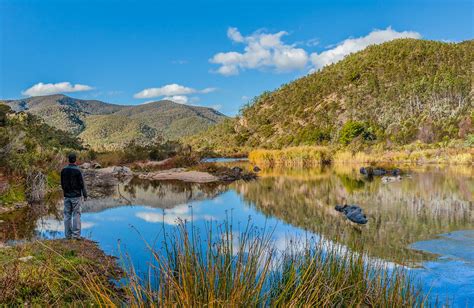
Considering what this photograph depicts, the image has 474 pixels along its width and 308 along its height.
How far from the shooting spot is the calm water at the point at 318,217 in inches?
251

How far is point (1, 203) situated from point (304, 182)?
12739 mm

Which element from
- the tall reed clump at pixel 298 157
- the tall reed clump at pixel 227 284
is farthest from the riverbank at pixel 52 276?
the tall reed clump at pixel 298 157

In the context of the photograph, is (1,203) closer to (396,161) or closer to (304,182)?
(304,182)

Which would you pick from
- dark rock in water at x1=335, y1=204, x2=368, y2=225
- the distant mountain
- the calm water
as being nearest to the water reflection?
the calm water

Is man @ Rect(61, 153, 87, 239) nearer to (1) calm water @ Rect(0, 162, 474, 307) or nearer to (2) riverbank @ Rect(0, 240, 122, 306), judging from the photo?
(2) riverbank @ Rect(0, 240, 122, 306)

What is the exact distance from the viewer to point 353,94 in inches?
2650

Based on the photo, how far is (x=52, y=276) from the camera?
427 cm

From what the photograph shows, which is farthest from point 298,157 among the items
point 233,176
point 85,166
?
point 85,166

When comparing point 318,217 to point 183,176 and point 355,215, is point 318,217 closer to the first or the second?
point 355,215

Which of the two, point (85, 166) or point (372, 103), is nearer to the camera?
point (85, 166)

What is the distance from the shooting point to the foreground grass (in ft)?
8.86

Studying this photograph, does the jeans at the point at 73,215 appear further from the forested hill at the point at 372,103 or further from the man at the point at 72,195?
the forested hill at the point at 372,103

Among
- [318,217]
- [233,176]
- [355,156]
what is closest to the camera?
[318,217]

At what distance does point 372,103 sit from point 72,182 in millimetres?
61349
